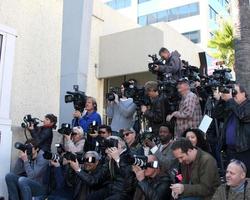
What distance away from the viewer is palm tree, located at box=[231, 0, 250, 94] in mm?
7484

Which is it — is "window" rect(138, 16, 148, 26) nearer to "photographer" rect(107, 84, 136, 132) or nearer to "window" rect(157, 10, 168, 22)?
"window" rect(157, 10, 168, 22)

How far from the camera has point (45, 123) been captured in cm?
668

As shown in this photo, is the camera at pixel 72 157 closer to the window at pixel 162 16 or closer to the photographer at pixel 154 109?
the photographer at pixel 154 109

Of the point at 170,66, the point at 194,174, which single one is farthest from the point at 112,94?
the point at 194,174

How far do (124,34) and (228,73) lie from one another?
700cm

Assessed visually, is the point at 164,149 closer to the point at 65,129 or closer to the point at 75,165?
the point at 75,165

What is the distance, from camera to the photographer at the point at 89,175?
17.7 feet

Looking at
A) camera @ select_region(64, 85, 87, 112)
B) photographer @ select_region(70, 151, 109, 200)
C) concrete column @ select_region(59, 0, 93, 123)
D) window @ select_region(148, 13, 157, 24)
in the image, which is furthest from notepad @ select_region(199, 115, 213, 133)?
window @ select_region(148, 13, 157, 24)

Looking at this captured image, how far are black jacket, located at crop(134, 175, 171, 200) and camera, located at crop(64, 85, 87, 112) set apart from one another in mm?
2557


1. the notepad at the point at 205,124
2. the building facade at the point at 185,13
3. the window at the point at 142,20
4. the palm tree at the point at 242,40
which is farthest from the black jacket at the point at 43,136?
the window at the point at 142,20

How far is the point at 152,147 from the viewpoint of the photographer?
18.8 feet

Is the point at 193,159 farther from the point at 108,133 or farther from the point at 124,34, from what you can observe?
the point at 124,34

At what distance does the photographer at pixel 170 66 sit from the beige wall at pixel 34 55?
4.41m

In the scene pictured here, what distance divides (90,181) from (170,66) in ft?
8.61
